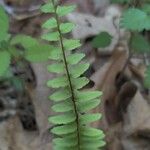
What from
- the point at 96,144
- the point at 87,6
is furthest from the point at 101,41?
the point at 87,6

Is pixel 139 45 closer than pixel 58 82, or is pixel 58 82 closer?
pixel 58 82

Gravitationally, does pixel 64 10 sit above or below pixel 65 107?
above

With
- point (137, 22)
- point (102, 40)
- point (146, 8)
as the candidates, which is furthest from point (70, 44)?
point (102, 40)

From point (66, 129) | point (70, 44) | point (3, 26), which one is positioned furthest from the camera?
point (3, 26)

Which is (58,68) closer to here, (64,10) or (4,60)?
(64,10)

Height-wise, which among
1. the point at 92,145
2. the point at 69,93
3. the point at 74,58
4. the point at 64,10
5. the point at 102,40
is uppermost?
the point at 64,10

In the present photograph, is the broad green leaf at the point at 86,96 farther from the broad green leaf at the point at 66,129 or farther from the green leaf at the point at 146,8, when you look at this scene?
the green leaf at the point at 146,8
